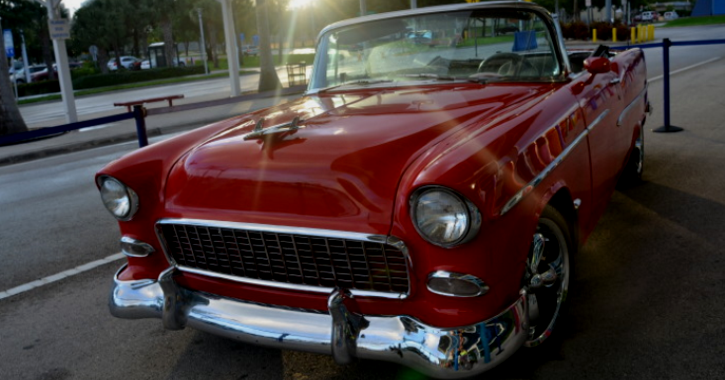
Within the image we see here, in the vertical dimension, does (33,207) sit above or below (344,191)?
below

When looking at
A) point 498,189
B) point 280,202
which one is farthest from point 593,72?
point 280,202

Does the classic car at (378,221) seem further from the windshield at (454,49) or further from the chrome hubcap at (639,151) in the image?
the chrome hubcap at (639,151)

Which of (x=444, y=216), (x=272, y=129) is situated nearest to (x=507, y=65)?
(x=272, y=129)

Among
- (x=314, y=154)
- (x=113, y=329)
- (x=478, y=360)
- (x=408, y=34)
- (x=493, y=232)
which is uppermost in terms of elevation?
(x=408, y=34)

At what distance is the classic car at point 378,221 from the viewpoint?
Answer: 2465 mm

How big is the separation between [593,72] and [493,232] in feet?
6.26

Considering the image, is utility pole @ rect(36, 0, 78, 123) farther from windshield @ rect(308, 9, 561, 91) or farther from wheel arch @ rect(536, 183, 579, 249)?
wheel arch @ rect(536, 183, 579, 249)

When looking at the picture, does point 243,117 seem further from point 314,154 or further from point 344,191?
point 344,191

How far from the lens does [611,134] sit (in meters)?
4.14

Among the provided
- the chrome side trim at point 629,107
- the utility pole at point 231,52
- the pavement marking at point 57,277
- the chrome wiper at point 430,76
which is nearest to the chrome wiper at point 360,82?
the chrome wiper at point 430,76

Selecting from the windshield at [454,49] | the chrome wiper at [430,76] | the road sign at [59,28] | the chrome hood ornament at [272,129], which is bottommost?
the chrome hood ornament at [272,129]

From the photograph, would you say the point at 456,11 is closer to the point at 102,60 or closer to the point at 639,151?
the point at 639,151

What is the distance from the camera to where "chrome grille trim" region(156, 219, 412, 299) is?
8.42 feet

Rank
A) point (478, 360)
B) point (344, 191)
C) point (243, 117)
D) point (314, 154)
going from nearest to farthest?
point (478, 360) < point (344, 191) < point (314, 154) < point (243, 117)
